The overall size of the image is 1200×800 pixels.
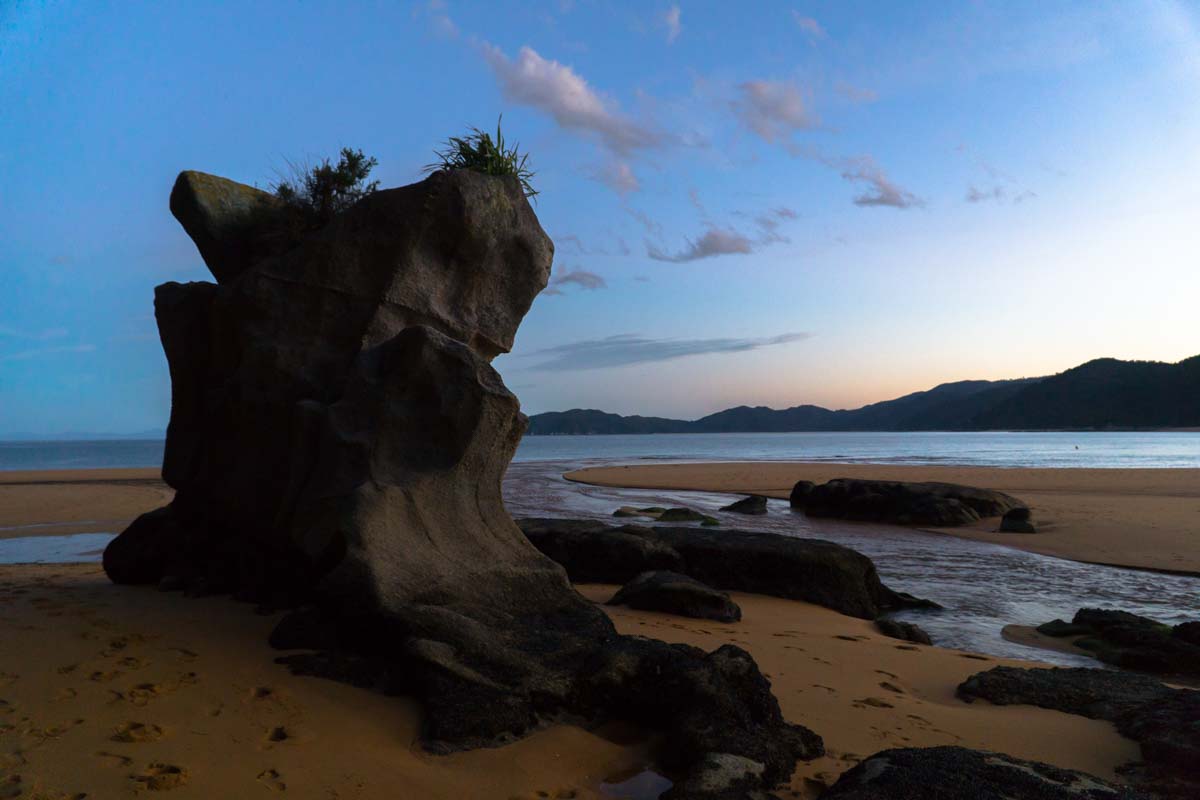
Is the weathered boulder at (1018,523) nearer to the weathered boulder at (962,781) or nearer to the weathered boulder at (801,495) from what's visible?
the weathered boulder at (801,495)

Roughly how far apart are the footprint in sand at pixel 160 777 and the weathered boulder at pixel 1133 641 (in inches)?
312

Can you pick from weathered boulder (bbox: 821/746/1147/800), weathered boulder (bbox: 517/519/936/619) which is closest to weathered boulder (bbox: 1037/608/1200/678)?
weathered boulder (bbox: 517/519/936/619)

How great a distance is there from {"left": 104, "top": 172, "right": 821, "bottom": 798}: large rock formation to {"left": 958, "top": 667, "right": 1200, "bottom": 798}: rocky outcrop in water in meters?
1.93

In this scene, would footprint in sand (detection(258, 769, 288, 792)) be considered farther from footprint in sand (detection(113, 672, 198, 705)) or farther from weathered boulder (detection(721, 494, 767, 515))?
weathered boulder (detection(721, 494, 767, 515))

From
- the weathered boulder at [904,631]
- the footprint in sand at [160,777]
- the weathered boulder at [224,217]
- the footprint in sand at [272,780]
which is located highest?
the weathered boulder at [224,217]

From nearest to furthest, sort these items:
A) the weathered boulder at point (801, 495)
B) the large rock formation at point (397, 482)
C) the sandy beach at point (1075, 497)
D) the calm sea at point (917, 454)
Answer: the large rock formation at point (397, 482), the sandy beach at point (1075, 497), the weathered boulder at point (801, 495), the calm sea at point (917, 454)

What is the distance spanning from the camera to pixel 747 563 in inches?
393

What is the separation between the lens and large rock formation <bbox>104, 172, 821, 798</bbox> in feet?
13.9

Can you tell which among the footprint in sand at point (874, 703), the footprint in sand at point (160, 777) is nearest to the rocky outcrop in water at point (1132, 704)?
the footprint in sand at point (874, 703)

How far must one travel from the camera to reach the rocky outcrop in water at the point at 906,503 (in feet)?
61.1

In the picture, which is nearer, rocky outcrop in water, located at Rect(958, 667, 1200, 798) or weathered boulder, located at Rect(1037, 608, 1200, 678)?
rocky outcrop in water, located at Rect(958, 667, 1200, 798)

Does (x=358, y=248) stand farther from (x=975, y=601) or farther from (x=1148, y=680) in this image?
(x=975, y=601)

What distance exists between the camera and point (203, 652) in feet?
16.3

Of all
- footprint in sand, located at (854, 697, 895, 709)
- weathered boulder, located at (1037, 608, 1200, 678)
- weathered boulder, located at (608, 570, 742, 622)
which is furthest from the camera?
weathered boulder, located at (608, 570, 742, 622)
